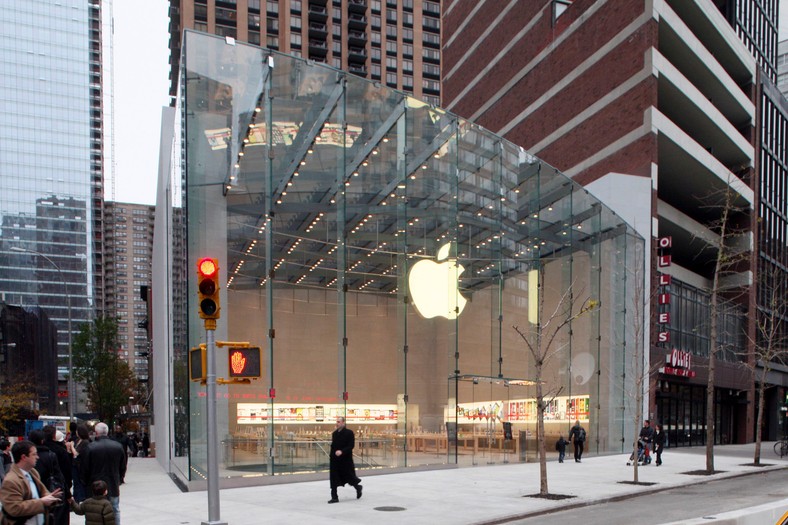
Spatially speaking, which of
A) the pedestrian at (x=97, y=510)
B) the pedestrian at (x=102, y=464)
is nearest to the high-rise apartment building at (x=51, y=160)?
the pedestrian at (x=102, y=464)

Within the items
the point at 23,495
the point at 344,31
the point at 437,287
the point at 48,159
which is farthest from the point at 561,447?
the point at 48,159

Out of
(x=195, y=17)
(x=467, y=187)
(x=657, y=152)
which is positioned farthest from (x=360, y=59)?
(x=467, y=187)

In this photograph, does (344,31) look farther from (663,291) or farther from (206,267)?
(206,267)

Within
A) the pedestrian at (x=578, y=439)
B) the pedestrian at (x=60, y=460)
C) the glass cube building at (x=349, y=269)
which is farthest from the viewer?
the pedestrian at (x=578, y=439)

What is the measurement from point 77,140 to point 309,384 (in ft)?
411

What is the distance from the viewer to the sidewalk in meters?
13.0

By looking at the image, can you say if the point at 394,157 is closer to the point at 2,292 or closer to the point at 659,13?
the point at 659,13

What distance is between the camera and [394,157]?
74.1ft

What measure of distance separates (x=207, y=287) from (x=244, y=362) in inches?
44.4

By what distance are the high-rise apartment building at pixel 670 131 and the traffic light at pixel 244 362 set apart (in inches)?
1081

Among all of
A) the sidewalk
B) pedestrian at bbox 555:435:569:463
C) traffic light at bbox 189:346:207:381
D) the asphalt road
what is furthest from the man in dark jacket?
pedestrian at bbox 555:435:569:463

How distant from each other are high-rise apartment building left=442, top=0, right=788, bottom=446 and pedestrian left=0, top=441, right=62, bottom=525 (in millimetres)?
30845

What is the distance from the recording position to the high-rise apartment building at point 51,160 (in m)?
127

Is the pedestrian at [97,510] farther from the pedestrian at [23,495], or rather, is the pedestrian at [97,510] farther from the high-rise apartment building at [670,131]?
the high-rise apartment building at [670,131]
